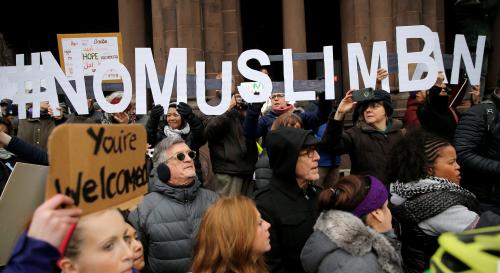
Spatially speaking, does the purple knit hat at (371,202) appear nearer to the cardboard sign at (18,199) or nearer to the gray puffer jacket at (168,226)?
the gray puffer jacket at (168,226)

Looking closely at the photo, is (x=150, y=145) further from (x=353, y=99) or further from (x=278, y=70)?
(x=278, y=70)

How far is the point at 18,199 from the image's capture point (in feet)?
8.16

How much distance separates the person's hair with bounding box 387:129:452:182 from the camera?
10.3 ft

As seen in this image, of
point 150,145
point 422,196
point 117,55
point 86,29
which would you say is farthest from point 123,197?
point 86,29

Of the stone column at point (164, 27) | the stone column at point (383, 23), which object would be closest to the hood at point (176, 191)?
the stone column at point (164, 27)

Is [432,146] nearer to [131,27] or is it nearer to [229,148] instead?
[229,148]

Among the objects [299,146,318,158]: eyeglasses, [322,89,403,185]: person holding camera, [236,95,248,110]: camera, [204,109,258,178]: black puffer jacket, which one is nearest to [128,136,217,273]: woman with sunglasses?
[299,146,318,158]: eyeglasses

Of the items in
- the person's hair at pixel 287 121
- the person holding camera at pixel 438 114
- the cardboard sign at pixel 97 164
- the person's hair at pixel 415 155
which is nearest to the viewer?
the cardboard sign at pixel 97 164

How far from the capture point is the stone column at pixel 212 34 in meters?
12.2

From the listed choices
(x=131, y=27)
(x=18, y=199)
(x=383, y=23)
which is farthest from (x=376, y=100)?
(x=131, y=27)

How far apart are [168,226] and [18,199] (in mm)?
1167

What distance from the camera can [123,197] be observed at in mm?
2150

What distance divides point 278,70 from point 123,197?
14.3 m

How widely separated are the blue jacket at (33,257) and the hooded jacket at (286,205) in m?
1.81
